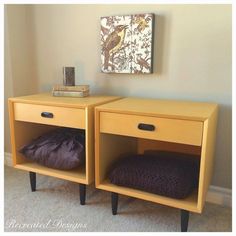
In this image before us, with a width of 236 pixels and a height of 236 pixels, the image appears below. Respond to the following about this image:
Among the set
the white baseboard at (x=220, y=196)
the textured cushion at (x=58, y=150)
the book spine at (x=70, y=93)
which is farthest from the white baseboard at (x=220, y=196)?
the book spine at (x=70, y=93)

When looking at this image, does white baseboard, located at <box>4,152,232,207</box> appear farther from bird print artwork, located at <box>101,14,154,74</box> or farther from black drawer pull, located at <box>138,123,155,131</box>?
bird print artwork, located at <box>101,14,154,74</box>

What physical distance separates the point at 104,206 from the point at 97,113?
0.59 m

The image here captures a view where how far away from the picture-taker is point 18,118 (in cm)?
158

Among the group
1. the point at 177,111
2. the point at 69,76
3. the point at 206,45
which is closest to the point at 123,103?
the point at 177,111

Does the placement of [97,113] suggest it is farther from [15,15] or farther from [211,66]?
[15,15]

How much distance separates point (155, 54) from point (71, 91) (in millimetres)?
568

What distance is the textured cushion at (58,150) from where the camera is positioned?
4.82ft

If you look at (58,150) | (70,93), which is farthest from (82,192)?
(70,93)

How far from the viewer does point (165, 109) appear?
127 cm

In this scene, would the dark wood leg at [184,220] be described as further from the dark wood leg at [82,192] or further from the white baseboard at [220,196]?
the dark wood leg at [82,192]

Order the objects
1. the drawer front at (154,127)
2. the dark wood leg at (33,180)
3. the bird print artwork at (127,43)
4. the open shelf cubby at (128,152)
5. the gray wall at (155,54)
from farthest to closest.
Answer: the dark wood leg at (33,180) < the bird print artwork at (127,43) < the gray wall at (155,54) < the open shelf cubby at (128,152) < the drawer front at (154,127)

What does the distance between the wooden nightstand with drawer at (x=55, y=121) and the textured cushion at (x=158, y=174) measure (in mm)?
191

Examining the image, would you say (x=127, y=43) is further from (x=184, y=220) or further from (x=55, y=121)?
(x=184, y=220)

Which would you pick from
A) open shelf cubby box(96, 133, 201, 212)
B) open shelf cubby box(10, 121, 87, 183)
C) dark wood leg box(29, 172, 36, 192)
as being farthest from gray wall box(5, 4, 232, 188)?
dark wood leg box(29, 172, 36, 192)
